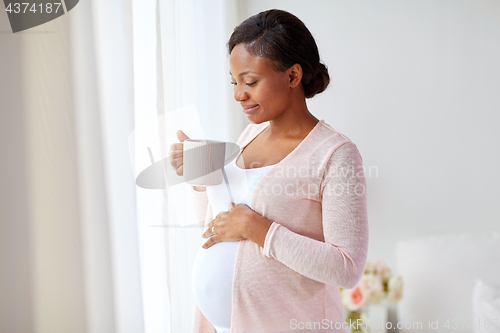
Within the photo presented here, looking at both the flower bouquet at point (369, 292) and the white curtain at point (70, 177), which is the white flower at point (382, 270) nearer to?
the flower bouquet at point (369, 292)

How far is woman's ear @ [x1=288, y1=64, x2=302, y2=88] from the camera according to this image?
0.75 m

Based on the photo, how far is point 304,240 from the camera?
2.27 feet

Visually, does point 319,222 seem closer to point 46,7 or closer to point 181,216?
point 181,216

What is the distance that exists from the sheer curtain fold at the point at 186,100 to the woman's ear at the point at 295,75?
36 centimetres

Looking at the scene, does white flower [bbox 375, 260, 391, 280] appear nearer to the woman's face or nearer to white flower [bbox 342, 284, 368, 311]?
white flower [bbox 342, 284, 368, 311]

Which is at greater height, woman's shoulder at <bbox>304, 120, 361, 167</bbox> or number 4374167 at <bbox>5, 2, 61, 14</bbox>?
number 4374167 at <bbox>5, 2, 61, 14</bbox>

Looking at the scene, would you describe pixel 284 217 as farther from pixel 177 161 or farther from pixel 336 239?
pixel 177 161

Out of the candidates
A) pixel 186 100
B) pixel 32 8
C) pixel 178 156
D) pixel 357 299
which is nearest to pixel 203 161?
pixel 178 156

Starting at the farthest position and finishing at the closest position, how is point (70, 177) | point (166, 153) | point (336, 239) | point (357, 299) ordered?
1. point (357, 299)
2. point (166, 153)
3. point (70, 177)
4. point (336, 239)

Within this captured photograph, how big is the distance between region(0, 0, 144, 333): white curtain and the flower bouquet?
105cm

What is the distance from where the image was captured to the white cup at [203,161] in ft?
2.42

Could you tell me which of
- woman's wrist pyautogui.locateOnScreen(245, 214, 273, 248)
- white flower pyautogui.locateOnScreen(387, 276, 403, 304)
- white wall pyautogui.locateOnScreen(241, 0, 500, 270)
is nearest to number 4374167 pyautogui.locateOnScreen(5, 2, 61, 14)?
woman's wrist pyautogui.locateOnScreen(245, 214, 273, 248)

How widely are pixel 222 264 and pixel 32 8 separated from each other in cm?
62

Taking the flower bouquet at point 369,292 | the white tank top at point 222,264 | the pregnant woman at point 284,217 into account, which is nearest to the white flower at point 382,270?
the flower bouquet at point 369,292
